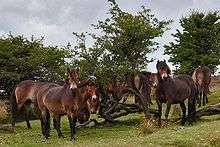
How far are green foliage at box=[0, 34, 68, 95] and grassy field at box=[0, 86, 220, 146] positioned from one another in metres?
7.98

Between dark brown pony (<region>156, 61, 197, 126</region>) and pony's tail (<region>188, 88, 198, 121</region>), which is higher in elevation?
dark brown pony (<region>156, 61, 197, 126</region>)

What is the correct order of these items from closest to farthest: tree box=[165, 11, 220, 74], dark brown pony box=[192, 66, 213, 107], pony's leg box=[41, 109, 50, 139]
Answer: pony's leg box=[41, 109, 50, 139], dark brown pony box=[192, 66, 213, 107], tree box=[165, 11, 220, 74]

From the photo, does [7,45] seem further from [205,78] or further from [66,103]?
[66,103]

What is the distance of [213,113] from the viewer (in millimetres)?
25844

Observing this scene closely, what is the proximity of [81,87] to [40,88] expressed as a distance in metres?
3.60

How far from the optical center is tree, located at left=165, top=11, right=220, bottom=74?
52219 mm

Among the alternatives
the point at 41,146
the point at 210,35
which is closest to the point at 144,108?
the point at 41,146

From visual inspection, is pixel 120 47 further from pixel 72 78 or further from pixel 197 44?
pixel 197 44

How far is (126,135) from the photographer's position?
22.1 meters

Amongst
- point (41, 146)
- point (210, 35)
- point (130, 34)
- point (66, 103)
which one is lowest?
point (41, 146)

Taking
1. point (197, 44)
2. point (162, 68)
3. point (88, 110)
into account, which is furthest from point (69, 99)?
point (197, 44)

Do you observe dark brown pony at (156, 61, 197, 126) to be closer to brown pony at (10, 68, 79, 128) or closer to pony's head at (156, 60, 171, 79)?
pony's head at (156, 60, 171, 79)

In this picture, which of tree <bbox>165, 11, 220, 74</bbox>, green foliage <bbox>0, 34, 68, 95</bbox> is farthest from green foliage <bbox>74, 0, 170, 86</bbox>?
tree <bbox>165, 11, 220, 74</bbox>

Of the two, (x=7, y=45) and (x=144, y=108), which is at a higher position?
(x=7, y=45)
